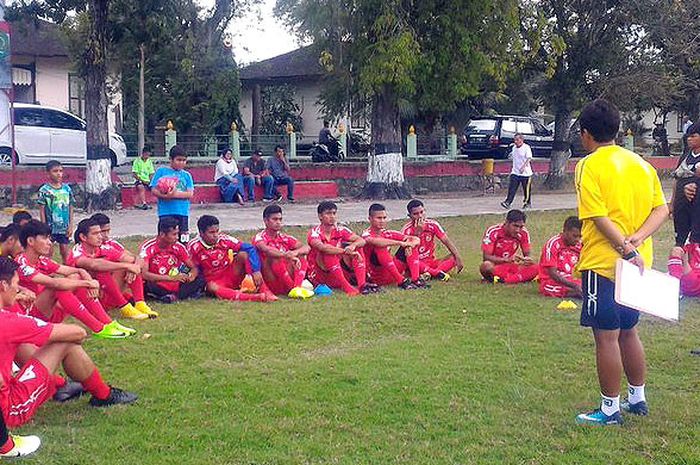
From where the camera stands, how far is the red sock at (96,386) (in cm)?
568

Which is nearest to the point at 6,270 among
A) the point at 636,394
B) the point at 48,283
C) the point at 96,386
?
the point at 96,386

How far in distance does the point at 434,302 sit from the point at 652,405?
156 inches

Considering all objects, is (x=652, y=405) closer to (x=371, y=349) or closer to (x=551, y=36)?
(x=371, y=349)

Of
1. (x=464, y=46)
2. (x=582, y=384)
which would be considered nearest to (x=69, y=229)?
(x=582, y=384)

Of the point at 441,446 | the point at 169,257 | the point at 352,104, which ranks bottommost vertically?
the point at 441,446

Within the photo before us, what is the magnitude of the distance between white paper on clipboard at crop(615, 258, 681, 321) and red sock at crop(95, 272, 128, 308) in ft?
17.6

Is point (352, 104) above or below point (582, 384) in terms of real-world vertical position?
above

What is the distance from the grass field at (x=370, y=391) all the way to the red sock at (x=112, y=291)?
1.63 feet

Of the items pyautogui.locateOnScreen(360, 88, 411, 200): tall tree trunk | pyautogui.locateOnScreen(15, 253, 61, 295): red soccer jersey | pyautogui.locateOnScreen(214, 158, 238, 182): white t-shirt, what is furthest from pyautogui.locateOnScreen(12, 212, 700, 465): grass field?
pyautogui.locateOnScreen(360, 88, 411, 200): tall tree trunk

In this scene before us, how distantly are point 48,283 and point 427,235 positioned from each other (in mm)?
5361

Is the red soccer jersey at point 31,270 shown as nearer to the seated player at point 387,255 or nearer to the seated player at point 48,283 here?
the seated player at point 48,283

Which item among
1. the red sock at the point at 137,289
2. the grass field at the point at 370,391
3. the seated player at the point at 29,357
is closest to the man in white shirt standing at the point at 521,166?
the grass field at the point at 370,391

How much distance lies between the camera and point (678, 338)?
25.6 ft

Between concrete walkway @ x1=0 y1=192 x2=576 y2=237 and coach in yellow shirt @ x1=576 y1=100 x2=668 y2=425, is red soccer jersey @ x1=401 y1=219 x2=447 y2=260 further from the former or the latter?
concrete walkway @ x1=0 y1=192 x2=576 y2=237
